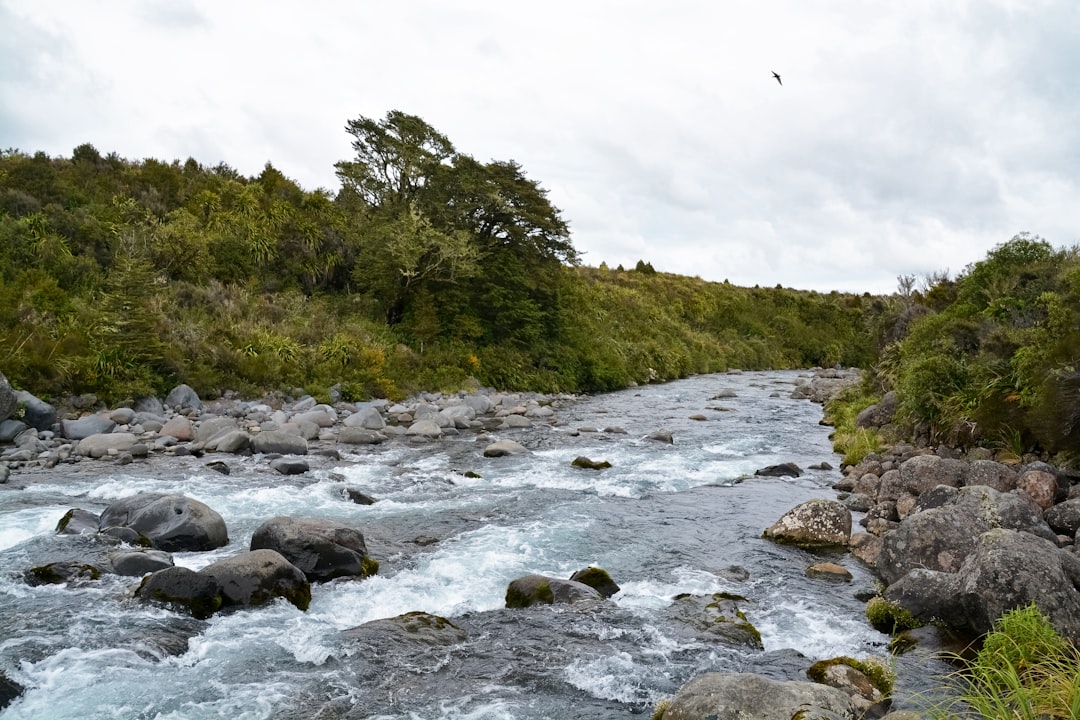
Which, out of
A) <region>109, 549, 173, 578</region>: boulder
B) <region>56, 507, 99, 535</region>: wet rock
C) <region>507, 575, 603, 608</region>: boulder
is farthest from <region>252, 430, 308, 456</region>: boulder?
<region>507, 575, 603, 608</region>: boulder

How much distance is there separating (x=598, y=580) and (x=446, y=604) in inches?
77.9

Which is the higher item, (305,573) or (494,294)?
(494,294)

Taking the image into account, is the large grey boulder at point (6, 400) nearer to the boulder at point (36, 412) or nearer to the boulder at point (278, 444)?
the boulder at point (36, 412)

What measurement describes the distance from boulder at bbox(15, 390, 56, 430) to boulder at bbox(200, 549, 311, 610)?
1133cm

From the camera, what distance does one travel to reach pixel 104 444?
16.1 metres

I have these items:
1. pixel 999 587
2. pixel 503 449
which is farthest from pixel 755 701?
pixel 503 449

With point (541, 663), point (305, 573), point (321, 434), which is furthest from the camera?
point (321, 434)

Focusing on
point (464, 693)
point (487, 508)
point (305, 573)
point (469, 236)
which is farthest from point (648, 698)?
point (469, 236)

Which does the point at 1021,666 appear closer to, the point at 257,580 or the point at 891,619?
the point at 891,619

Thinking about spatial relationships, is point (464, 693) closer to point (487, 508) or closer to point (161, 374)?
point (487, 508)

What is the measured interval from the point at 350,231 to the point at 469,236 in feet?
24.1

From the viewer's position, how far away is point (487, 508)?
13242 millimetres

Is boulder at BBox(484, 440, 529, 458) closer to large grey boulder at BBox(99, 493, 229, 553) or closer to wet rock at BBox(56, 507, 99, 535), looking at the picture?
large grey boulder at BBox(99, 493, 229, 553)

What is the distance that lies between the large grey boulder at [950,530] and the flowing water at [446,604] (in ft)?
2.02
